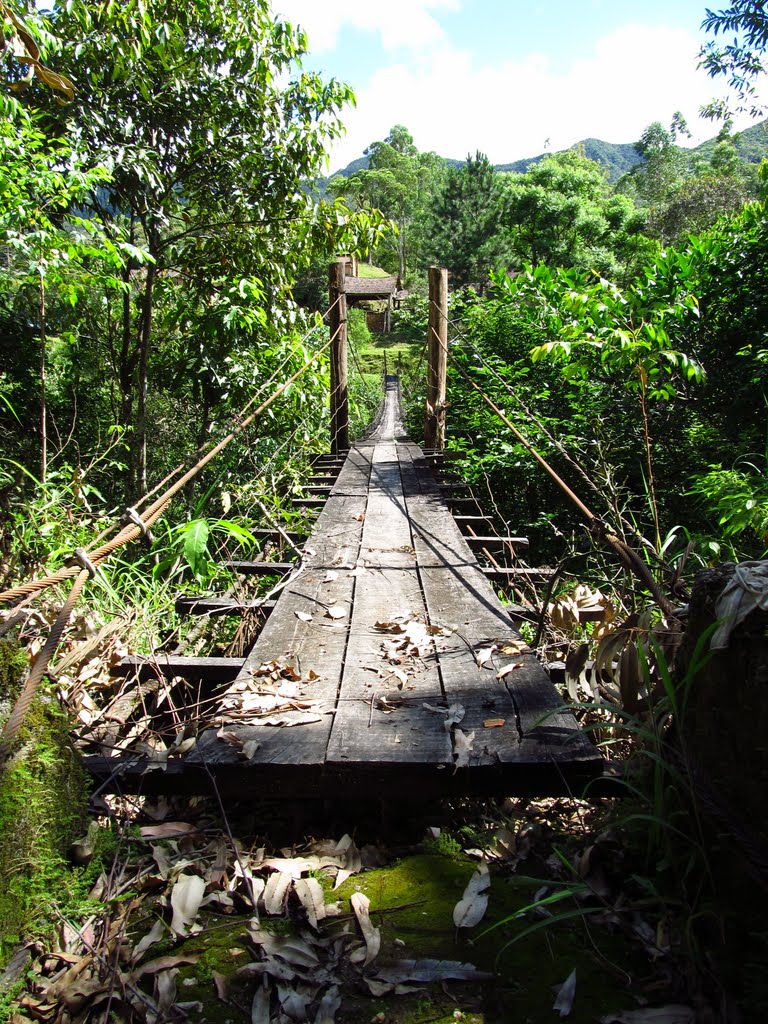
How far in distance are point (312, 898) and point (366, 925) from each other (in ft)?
0.39

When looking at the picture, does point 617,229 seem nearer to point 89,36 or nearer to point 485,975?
point 89,36

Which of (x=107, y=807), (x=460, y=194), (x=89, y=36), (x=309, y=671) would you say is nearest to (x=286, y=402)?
(x=89, y=36)

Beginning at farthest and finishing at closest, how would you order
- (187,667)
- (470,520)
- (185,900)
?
1. (470,520)
2. (187,667)
3. (185,900)

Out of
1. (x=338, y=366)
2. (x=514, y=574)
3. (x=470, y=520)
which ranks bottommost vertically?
(x=514, y=574)

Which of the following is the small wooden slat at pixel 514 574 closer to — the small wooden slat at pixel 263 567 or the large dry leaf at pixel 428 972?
the small wooden slat at pixel 263 567

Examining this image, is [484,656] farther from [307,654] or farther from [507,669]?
[307,654]

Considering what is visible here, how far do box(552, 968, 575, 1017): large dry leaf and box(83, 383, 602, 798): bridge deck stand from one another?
0.42 m

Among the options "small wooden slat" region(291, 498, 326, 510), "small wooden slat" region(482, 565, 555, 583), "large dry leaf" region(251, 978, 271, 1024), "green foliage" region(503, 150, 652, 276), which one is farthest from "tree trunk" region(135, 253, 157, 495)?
"green foliage" region(503, 150, 652, 276)

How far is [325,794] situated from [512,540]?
2.11m

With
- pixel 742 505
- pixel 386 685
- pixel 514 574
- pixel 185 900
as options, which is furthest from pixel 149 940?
pixel 742 505

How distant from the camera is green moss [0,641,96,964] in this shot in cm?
103

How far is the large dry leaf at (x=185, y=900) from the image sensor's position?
1.12 m

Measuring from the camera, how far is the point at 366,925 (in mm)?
1126

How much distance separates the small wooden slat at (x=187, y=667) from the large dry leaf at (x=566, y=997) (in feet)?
3.95
